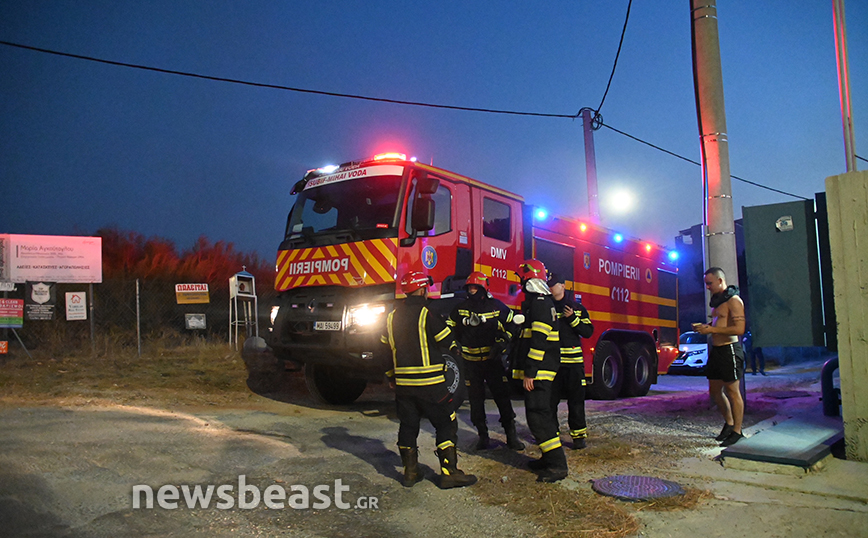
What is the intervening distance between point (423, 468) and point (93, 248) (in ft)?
40.8

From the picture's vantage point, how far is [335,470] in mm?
5203

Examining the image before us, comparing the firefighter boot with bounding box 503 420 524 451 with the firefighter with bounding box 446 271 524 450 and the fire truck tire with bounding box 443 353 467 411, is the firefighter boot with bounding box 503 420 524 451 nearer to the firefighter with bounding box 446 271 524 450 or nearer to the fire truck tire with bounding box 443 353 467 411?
the firefighter with bounding box 446 271 524 450

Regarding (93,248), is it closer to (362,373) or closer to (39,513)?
(362,373)

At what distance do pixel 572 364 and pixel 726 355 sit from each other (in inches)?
59.4

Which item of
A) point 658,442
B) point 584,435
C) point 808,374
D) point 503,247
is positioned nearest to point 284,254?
point 503,247

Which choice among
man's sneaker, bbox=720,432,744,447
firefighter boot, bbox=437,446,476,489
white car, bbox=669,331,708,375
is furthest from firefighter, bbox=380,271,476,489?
white car, bbox=669,331,708,375

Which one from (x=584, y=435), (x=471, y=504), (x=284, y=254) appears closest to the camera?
(x=471, y=504)

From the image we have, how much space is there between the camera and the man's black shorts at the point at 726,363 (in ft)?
20.0

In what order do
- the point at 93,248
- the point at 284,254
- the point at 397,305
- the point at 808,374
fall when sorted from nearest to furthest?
1. the point at 397,305
2. the point at 284,254
3. the point at 93,248
4. the point at 808,374

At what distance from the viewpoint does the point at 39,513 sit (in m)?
3.94

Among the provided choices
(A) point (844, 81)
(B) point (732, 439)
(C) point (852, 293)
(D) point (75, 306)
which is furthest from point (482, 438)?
(D) point (75, 306)

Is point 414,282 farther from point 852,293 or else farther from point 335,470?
point 852,293

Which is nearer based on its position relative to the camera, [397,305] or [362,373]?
[397,305]

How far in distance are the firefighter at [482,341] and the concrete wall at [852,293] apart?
2.84 metres
